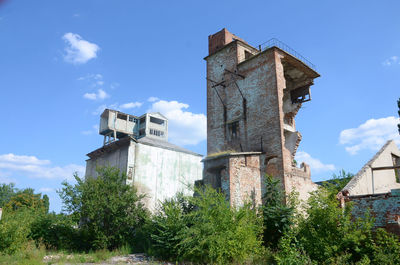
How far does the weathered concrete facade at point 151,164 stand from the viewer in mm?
21594

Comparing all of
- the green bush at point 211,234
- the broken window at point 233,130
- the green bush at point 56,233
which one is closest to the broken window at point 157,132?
the broken window at point 233,130

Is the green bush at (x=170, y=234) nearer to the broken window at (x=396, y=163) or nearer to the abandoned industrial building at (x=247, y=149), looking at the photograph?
the abandoned industrial building at (x=247, y=149)

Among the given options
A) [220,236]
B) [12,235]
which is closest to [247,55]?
[220,236]

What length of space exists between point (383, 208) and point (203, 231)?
6.85 meters

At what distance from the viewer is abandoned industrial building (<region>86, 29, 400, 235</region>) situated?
15414 mm

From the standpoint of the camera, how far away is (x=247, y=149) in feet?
60.9

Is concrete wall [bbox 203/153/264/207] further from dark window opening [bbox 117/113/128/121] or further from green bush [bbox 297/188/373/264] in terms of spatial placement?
dark window opening [bbox 117/113/128/121]

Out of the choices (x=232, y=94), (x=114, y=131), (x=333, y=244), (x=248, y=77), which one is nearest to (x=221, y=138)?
(x=232, y=94)

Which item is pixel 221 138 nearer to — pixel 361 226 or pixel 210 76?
pixel 210 76

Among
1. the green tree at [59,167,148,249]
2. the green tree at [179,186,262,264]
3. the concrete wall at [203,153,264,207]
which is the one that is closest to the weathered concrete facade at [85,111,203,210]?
the green tree at [59,167,148,249]

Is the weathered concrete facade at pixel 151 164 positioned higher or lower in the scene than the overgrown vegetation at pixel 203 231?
higher

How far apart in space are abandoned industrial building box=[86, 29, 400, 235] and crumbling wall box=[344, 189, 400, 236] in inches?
1.3

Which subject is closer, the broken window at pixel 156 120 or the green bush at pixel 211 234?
the green bush at pixel 211 234

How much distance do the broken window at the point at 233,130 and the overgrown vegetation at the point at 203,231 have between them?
436 cm
